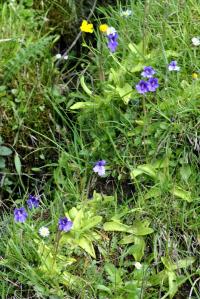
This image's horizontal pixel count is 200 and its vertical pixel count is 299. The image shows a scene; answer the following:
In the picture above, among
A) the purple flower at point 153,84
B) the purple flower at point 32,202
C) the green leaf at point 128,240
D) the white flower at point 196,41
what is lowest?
the green leaf at point 128,240

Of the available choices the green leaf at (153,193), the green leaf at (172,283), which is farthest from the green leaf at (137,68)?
the green leaf at (172,283)

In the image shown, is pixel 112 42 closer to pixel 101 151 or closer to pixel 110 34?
pixel 110 34

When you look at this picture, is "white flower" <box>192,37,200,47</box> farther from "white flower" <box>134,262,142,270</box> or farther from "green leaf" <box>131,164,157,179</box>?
"white flower" <box>134,262,142,270</box>

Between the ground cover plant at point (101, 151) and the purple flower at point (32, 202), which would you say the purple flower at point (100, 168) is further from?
the purple flower at point (32, 202)

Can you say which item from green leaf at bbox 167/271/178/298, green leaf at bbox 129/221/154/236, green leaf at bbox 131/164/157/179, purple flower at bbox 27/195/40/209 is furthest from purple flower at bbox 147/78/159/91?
green leaf at bbox 167/271/178/298

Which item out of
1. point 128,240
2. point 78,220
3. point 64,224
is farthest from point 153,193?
point 64,224

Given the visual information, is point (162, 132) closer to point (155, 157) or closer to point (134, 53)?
point (155, 157)

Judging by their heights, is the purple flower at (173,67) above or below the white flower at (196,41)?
below
